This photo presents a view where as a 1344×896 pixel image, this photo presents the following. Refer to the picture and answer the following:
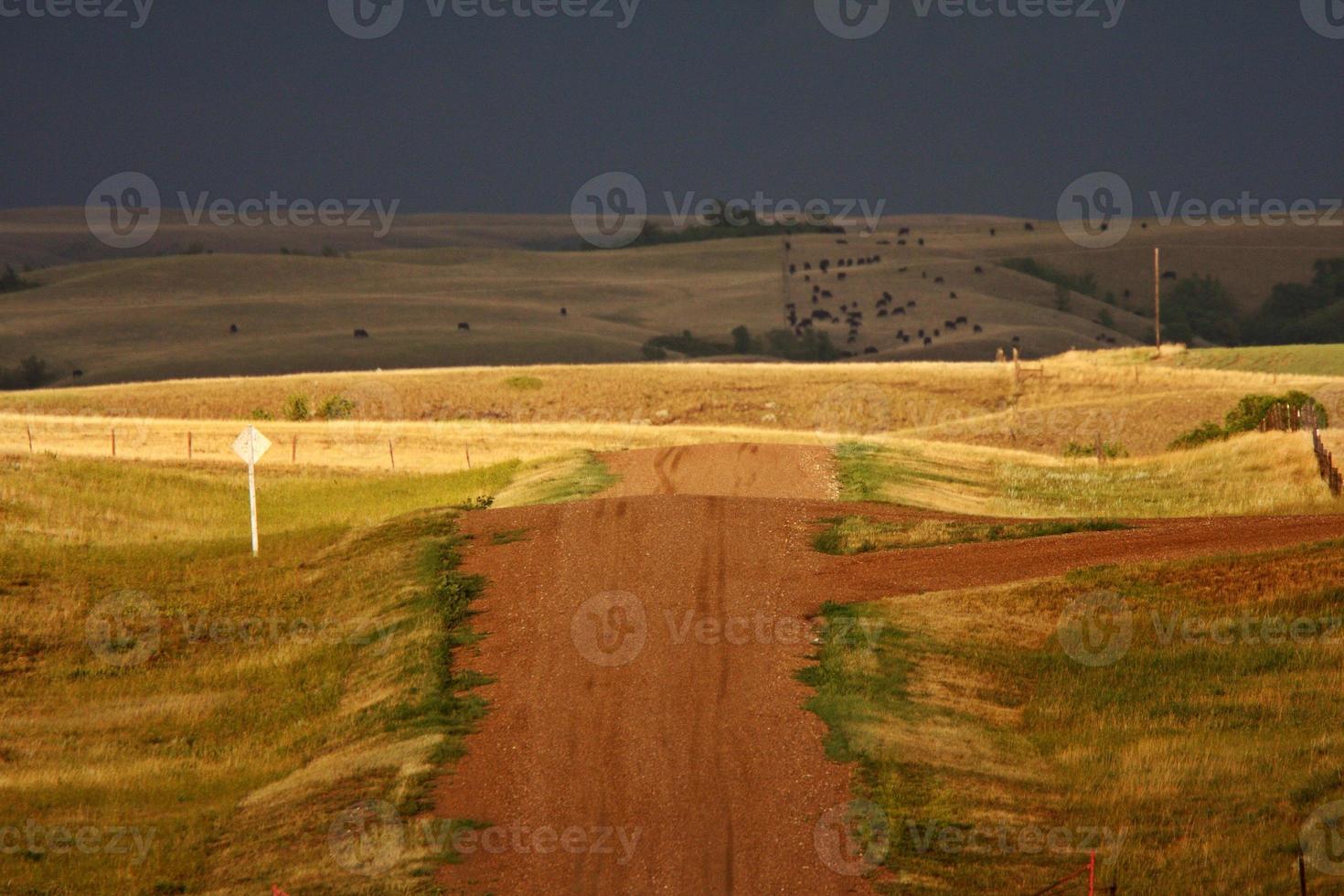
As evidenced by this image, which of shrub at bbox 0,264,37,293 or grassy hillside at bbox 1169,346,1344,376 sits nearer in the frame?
grassy hillside at bbox 1169,346,1344,376

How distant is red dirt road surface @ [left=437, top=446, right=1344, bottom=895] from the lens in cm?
1254

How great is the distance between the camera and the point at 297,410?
209ft

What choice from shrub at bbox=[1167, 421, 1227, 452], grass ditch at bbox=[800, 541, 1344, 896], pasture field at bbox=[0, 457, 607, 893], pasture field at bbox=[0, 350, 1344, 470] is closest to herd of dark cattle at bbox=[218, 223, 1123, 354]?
pasture field at bbox=[0, 350, 1344, 470]

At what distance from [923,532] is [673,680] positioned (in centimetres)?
874

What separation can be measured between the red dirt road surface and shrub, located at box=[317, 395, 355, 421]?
38.5 m

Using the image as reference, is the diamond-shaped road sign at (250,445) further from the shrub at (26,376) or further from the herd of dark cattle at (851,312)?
the herd of dark cattle at (851,312)

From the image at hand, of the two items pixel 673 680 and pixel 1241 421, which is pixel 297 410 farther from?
pixel 673 680

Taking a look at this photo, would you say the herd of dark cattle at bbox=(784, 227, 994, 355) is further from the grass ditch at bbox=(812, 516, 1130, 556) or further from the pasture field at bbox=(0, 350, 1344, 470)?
the grass ditch at bbox=(812, 516, 1130, 556)

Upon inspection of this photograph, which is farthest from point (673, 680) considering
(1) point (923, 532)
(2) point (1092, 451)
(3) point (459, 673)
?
(2) point (1092, 451)

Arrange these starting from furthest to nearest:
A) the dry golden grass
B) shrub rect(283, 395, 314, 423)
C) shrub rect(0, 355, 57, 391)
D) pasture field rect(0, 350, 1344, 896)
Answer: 1. shrub rect(0, 355, 57, 391)
2. shrub rect(283, 395, 314, 423)
3. the dry golden grass
4. pasture field rect(0, 350, 1344, 896)

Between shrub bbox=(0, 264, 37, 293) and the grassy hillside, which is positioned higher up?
shrub bbox=(0, 264, 37, 293)

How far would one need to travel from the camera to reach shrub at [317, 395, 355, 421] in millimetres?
63969

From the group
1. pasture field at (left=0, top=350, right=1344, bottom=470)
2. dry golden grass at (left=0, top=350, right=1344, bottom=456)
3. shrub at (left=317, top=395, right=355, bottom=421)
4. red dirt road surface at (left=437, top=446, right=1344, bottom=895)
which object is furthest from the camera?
shrub at (left=317, top=395, right=355, bottom=421)

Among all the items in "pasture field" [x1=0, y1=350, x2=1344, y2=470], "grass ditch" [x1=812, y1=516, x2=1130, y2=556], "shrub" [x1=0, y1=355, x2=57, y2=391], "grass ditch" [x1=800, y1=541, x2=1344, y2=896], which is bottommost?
"grass ditch" [x1=800, y1=541, x2=1344, y2=896]
